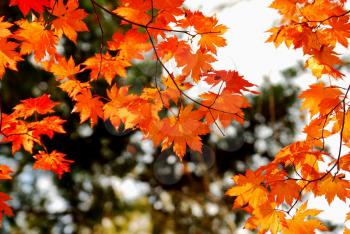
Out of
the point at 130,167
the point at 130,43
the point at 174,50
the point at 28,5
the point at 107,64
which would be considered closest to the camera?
the point at 28,5

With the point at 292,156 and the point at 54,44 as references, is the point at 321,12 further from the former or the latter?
the point at 54,44

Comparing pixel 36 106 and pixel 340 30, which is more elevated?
pixel 340 30

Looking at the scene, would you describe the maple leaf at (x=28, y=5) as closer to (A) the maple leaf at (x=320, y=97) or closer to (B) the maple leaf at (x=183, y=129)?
(B) the maple leaf at (x=183, y=129)

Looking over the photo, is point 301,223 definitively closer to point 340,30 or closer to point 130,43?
point 340,30

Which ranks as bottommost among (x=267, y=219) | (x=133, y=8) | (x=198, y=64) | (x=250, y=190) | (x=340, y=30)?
(x=267, y=219)

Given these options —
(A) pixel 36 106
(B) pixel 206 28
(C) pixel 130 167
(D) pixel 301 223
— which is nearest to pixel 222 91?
(B) pixel 206 28

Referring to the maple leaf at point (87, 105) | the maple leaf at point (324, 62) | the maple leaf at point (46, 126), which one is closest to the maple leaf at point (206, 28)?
the maple leaf at point (324, 62)

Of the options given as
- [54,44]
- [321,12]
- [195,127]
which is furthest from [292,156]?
[54,44]

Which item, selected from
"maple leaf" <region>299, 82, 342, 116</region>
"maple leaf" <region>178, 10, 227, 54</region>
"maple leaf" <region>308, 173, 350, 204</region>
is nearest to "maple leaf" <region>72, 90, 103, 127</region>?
"maple leaf" <region>178, 10, 227, 54</region>
